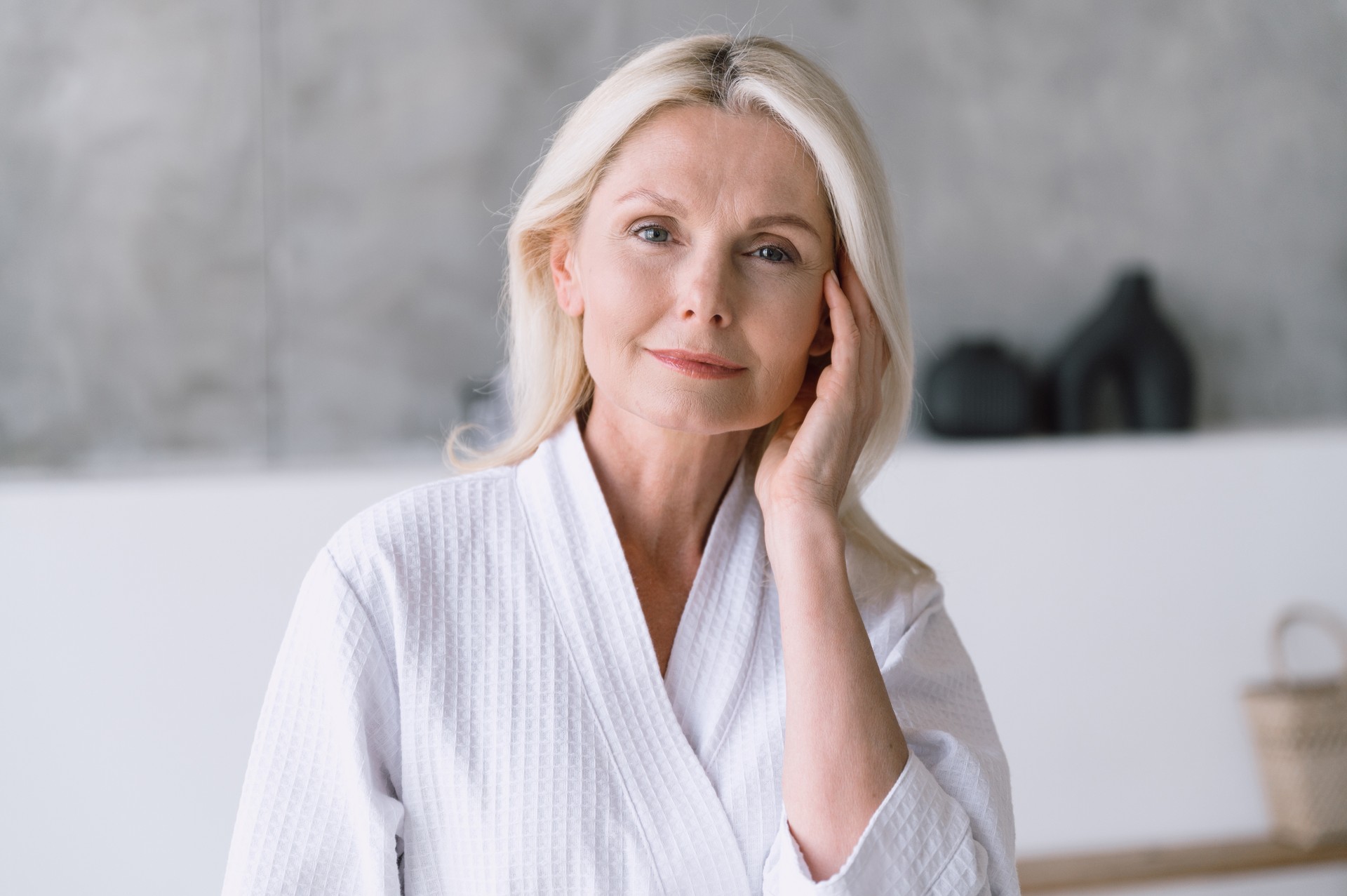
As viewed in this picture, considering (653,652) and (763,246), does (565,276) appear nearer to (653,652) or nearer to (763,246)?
(763,246)

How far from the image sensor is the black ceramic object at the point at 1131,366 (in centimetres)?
320

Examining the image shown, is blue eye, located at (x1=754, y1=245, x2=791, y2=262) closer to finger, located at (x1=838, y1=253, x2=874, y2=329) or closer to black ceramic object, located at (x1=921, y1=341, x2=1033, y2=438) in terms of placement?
finger, located at (x1=838, y1=253, x2=874, y2=329)

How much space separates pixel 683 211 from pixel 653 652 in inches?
19.2

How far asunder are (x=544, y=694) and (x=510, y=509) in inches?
9.3

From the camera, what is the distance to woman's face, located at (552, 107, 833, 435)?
130 cm

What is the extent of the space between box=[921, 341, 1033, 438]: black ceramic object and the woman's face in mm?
1810

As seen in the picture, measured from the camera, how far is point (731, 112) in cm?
134

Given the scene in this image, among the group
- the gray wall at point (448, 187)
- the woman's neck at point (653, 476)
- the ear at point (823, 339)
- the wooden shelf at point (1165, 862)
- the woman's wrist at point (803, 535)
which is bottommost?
the wooden shelf at point (1165, 862)

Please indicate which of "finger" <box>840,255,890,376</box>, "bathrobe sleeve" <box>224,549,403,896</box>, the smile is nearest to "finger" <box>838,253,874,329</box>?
"finger" <box>840,255,890,376</box>

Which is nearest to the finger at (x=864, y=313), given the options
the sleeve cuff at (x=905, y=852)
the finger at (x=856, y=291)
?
the finger at (x=856, y=291)

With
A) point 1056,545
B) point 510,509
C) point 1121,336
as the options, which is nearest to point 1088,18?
point 1121,336

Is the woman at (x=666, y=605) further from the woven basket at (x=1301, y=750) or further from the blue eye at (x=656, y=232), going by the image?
the woven basket at (x=1301, y=750)

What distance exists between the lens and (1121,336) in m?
3.22

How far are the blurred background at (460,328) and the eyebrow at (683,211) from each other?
4.67ft
